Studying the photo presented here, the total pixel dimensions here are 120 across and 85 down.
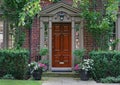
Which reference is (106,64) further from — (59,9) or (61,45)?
(59,9)

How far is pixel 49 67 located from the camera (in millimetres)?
16250

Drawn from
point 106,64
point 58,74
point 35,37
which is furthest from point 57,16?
point 106,64

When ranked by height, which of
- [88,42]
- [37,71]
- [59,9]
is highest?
[59,9]

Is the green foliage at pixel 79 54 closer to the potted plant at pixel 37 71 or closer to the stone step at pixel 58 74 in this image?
the stone step at pixel 58 74

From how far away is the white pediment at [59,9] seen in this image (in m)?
16.3

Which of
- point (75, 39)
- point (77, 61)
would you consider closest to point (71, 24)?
point (75, 39)

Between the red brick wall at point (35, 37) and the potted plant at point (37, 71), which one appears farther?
the red brick wall at point (35, 37)

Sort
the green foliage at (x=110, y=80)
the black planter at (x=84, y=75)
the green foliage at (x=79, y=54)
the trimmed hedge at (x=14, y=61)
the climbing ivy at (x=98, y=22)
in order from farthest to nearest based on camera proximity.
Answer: the green foliage at (x=79, y=54)
the climbing ivy at (x=98, y=22)
the black planter at (x=84, y=75)
the trimmed hedge at (x=14, y=61)
the green foliage at (x=110, y=80)

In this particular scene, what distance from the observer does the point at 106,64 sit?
46.9 feet

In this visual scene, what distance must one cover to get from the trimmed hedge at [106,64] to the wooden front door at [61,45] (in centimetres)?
268

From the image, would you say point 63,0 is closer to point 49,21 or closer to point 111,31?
point 49,21

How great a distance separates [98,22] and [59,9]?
88.0 inches

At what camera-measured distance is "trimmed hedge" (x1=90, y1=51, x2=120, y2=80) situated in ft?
47.0

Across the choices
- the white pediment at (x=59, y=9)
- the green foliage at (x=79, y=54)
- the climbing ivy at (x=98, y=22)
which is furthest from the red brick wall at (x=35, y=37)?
the climbing ivy at (x=98, y=22)
